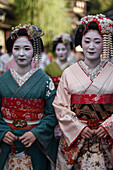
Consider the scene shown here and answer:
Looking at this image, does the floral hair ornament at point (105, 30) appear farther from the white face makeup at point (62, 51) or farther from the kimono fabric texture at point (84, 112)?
the white face makeup at point (62, 51)

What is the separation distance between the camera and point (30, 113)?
8.11ft

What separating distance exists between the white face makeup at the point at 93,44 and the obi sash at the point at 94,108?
1.54 ft

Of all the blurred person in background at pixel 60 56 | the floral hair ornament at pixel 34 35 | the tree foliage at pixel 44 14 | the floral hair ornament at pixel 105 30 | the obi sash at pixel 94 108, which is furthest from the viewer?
the tree foliage at pixel 44 14

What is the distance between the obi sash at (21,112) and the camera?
246 centimetres

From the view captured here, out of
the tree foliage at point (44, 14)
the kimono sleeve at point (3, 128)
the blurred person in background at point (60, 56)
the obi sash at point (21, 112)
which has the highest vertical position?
the tree foliage at point (44, 14)

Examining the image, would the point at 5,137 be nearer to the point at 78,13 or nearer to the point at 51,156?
the point at 51,156

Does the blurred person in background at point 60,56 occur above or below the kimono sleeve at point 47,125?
above

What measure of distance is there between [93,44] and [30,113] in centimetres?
106

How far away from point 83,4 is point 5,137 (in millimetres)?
25776

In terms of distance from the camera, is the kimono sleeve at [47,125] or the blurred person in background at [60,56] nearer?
the kimono sleeve at [47,125]

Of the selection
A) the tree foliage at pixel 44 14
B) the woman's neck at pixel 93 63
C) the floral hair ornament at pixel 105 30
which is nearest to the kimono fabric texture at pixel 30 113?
the woman's neck at pixel 93 63

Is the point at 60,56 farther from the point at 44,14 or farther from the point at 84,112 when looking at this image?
the point at 44,14

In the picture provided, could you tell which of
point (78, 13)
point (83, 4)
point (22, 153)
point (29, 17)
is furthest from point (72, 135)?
point (83, 4)

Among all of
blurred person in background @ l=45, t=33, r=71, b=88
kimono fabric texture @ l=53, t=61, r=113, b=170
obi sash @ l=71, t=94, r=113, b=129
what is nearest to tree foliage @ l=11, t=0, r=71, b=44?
blurred person in background @ l=45, t=33, r=71, b=88
